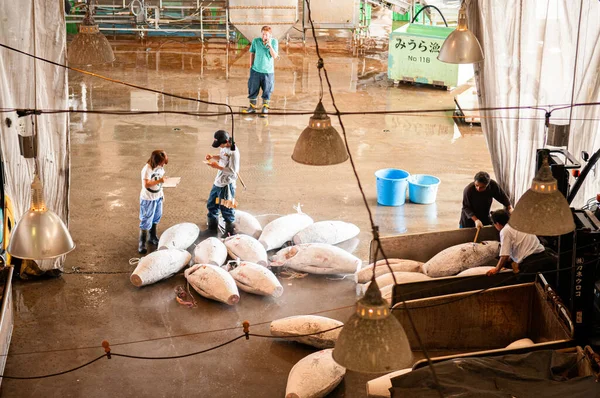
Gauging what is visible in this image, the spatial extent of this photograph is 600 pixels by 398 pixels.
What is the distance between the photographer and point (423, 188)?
38.7ft

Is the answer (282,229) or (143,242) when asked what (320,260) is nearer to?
(282,229)

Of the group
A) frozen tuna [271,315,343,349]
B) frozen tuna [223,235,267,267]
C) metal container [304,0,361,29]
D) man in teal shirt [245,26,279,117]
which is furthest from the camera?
metal container [304,0,361,29]

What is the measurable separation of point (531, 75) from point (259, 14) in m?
9.97

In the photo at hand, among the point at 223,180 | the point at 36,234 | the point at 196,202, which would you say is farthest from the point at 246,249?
the point at 36,234

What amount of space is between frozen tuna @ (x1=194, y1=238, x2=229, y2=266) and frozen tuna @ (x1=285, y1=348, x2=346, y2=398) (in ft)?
8.32

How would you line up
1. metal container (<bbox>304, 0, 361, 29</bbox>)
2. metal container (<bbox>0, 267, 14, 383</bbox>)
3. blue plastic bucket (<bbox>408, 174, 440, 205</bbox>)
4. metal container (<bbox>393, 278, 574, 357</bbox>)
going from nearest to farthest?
metal container (<bbox>0, 267, 14, 383</bbox>), metal container (<bbox>393, 278, 574, 357</bbox>), blue plastic bucket (<bbox>408, 174, 440, 205</bbox>), metal container (<bbox>304, 0, 361, 29</bbox>)

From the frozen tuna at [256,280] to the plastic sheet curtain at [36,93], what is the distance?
2.26m

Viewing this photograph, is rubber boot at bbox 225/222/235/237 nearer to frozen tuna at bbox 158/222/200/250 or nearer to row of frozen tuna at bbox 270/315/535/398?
frozen tuna at bbox 158/222/200/250

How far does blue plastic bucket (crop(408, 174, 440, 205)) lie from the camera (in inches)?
464

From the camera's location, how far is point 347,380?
771cm

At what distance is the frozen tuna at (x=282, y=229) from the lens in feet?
33.9

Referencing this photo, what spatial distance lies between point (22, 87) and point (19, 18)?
2.38 feet

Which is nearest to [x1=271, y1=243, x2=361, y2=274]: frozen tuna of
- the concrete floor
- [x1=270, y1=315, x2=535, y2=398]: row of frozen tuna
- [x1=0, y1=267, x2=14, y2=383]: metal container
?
the concrete floor

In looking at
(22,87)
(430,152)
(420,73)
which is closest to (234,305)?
(22,87)
